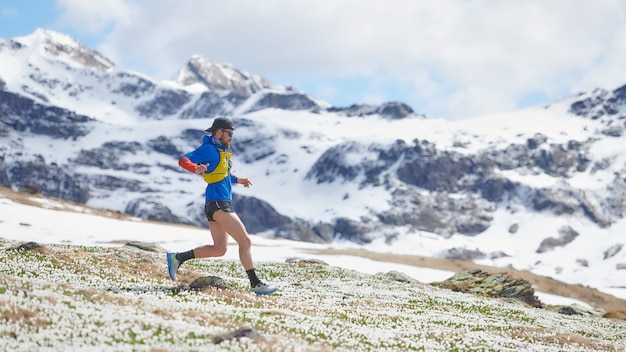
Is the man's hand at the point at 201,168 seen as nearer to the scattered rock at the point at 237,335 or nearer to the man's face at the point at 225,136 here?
the man's face at the point at 225,136

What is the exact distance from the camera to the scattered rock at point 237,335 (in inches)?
570

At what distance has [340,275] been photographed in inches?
1630

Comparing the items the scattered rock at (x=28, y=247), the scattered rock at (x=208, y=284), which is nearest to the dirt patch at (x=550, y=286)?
the scattered rock at (x=28, y=247)

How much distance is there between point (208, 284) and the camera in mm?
22984

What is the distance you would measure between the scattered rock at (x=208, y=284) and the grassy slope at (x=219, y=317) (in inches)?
14.1

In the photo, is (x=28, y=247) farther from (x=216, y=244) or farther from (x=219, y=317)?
(x=219, y=317)

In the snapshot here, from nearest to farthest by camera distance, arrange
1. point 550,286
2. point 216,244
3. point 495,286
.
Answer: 1. point 216,244
2. point 495,286
3. point 550,286

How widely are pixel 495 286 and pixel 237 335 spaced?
3503 centimetres

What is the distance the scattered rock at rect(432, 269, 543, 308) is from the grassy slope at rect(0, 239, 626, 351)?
413 inches

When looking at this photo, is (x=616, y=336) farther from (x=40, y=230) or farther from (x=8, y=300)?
(x=40, y=230)

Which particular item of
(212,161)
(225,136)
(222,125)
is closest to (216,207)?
(212,161)

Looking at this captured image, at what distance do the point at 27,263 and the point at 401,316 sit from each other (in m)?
13.4

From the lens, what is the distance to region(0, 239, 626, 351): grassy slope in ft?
46.5

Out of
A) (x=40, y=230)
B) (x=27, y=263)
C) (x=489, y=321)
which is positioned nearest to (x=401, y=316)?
(x=489, y=321)
